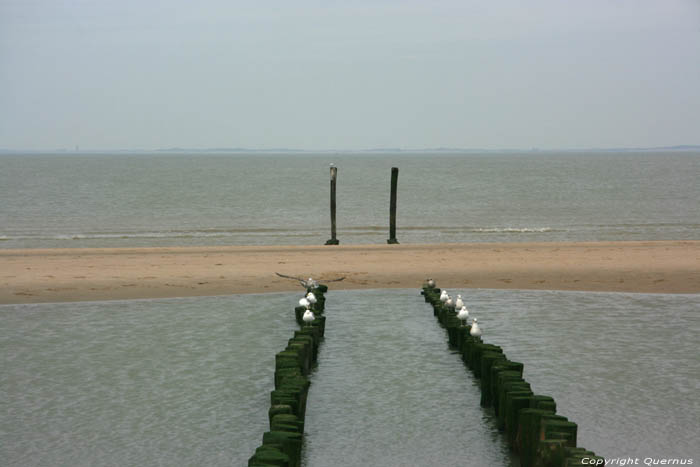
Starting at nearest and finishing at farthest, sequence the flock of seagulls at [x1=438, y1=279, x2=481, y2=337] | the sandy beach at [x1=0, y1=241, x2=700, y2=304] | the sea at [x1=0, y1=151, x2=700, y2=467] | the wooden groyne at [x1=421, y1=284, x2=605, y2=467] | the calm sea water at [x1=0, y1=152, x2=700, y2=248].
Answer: the wooden groyne at [x1=421, y1=284, x2=605, y2=467], the sea at [x1=0, y1=151, x2=700, y2=467], the flock of seagulls at [x1=438, y1=279, x2=481, y2=337], the sandy beach at [x1=0, y1=241, x2=700, y2=304], the calm sea water at [x1=0, y1=152, x2=700, y2=248]

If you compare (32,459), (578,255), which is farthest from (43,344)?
(578,255)

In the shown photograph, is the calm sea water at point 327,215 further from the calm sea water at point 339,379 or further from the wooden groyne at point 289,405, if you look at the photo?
the wooden groyne at point 289,405

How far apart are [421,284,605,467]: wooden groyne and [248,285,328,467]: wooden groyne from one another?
2.33 metres

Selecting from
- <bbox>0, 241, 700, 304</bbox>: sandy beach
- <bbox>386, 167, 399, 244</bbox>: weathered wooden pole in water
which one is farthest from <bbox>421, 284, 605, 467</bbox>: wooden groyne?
<bbox>386, 167, 399, 244</bbox>: weathered wooden pole in water

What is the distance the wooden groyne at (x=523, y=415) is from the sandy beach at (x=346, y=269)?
31.3 feet

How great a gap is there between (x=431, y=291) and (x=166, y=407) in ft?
29.8

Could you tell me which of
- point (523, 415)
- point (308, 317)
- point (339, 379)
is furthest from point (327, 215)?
point (523, 415)

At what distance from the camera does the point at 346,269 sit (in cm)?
2492

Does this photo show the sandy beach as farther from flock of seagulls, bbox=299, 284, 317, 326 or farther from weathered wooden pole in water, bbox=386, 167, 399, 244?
flock of seagulls, bbox=299, 284, 317, 326

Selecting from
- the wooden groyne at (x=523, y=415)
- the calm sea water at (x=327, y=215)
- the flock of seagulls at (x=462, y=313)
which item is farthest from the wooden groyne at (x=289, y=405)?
the calm sea water at (x=327, y=215)

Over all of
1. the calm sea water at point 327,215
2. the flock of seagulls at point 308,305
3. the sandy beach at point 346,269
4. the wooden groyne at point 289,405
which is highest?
the flock of seagulls at point 308,305

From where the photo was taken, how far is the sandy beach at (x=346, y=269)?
22.1 m

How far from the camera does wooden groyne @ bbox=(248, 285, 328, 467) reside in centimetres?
817

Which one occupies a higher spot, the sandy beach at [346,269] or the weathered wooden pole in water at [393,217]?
the weathered wooden pole in water at [393,217]
